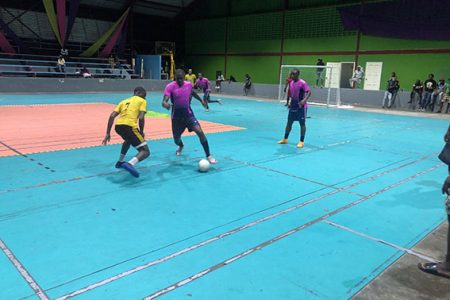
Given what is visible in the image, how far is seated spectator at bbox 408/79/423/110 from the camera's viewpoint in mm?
20766

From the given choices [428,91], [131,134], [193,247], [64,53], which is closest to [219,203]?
[193,247]

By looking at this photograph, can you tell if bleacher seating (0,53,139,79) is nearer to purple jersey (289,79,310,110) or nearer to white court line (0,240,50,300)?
purple jersey (289,79,310,110)

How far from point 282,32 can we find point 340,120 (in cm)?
1579

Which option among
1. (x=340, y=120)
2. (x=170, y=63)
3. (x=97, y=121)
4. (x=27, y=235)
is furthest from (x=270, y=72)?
(x=27, y=235)

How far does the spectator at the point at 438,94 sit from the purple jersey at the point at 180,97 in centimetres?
1737

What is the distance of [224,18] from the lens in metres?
33.8

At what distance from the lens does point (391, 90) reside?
70.1ft

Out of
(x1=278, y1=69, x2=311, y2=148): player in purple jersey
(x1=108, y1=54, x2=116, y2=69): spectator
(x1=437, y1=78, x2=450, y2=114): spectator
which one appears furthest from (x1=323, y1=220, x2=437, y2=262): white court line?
(x1=108, y1=54, x2=116, y2=69): spectator

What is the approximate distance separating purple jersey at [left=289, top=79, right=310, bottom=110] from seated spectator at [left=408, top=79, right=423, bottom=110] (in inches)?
573

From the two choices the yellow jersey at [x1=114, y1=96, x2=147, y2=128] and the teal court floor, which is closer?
the teal court floor

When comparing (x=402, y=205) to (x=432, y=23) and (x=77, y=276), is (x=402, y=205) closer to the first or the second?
(x=77, y=276)

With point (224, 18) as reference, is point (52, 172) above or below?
below

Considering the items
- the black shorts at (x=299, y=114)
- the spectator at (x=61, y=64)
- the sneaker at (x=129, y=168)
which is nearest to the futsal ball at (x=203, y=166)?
the sneaker at (x=129, y=168)

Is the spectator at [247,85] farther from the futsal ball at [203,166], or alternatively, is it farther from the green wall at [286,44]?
the futsal ball at [203,166]
